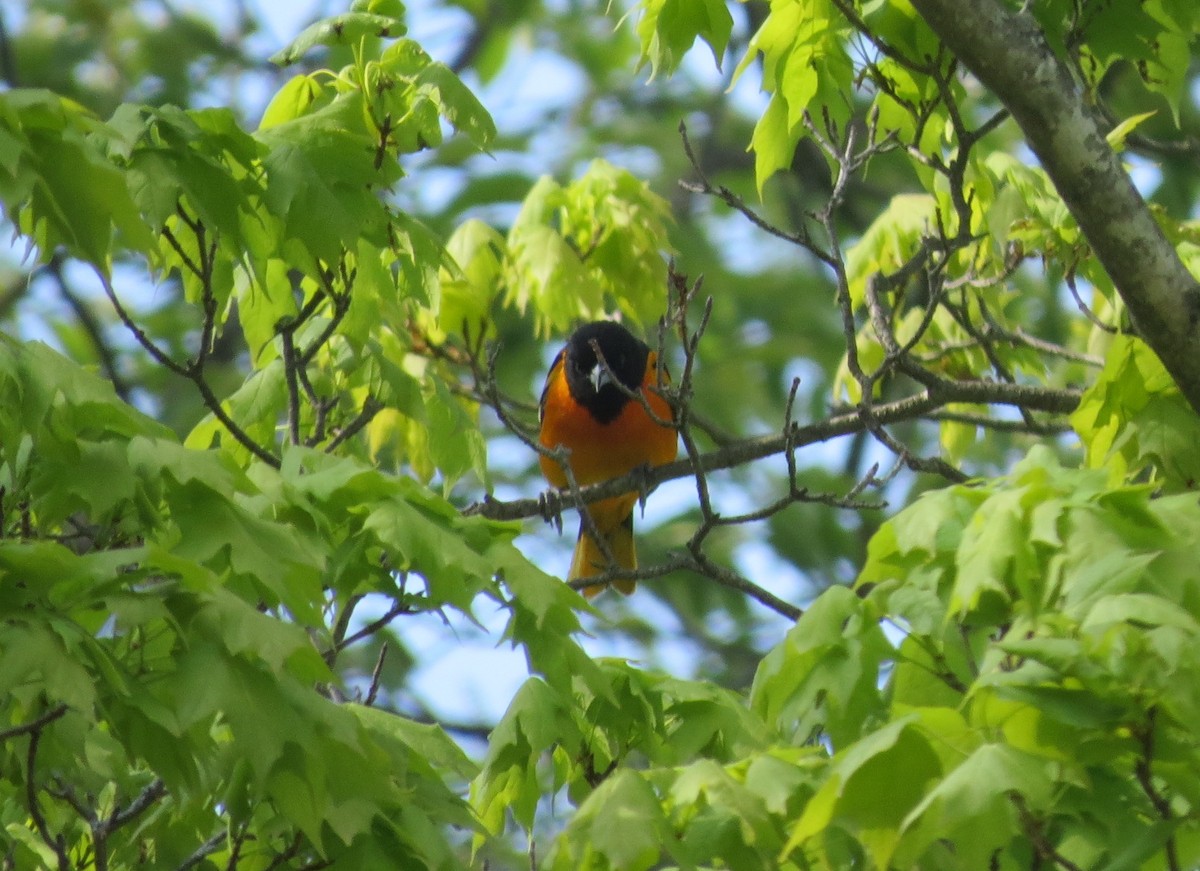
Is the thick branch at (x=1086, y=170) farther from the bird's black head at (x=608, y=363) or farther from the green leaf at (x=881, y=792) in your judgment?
the bird's black head at (x=608, y=363)

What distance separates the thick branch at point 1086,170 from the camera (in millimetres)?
2984

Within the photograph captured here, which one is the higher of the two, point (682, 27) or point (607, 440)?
point (607, 440)

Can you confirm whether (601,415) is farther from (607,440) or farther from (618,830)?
(618,830)

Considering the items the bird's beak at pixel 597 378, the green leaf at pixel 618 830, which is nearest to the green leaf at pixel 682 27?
the green leaf at pixel 618 830

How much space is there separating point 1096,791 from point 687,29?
187 cm

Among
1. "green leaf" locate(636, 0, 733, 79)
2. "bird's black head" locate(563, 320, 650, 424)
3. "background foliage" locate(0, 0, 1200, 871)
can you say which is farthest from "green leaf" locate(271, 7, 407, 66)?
"bird's black head" locate(563, 320, 650, 424)

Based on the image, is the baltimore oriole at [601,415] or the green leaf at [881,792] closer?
the green leaf at [881,792]

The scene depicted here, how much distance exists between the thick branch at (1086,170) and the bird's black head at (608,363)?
2950 mm

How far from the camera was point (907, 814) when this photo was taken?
192 centimetres

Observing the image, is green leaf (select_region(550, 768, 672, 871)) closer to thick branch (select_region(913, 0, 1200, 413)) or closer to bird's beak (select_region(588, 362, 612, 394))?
thick branch (select_region(913, 0, 1200, 413))

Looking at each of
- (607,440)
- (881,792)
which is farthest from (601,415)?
(881,792)

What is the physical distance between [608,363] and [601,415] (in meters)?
0.20

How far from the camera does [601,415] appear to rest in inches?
235

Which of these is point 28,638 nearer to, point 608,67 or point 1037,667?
point 1037,667
